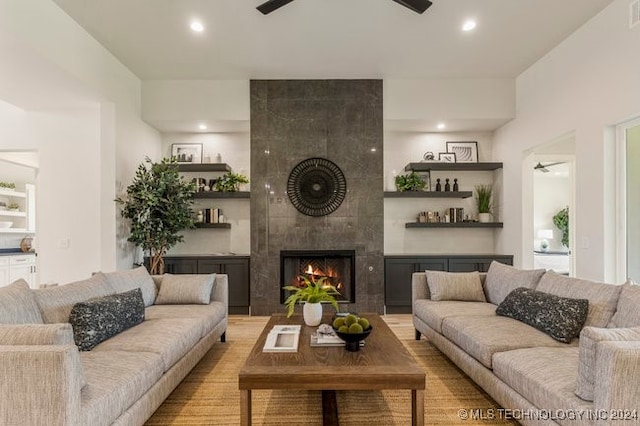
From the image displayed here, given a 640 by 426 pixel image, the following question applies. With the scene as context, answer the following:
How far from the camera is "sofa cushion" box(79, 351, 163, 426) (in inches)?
64.6

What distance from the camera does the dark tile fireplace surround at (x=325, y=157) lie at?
5.02 meters

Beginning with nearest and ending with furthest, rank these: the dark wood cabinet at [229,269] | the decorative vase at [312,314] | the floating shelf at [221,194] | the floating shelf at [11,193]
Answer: the decorative vase at [312,314] → the dark wood cabinet at [229,269] → the floating shelf at [221,194] → the floating shelf at [11,193]

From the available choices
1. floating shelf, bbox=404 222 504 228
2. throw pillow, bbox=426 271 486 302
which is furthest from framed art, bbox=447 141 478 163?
throw pillow, bbox=426 271 486 302

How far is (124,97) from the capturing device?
4.65m

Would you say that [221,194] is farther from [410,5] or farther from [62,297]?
[410,5]

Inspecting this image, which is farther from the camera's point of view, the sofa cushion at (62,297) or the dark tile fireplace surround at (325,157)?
the dark tile fireplace surround at (325,157)

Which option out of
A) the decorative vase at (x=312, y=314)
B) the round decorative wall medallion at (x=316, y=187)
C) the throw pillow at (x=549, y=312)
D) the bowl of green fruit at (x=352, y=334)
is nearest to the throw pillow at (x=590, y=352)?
the throw pillow at (x=549, y=312)

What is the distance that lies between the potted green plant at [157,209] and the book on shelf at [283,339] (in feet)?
8.35

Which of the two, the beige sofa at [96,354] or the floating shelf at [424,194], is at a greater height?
the floating shelf at [424,194]

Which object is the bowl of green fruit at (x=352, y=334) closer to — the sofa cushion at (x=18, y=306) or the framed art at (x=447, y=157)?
the sofa cushion at (x=18, y=306)

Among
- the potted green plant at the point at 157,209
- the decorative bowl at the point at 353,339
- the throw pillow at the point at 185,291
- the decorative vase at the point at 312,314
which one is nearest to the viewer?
the decorative bowl at the point at 353,339

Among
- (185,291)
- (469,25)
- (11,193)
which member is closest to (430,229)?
(469,25)

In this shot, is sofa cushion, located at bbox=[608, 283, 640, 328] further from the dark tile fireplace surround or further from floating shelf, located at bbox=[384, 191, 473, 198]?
floating shelf, located at bbox=[384, 191, 473, 198]

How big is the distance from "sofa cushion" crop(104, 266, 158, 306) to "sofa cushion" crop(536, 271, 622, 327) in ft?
11.8
